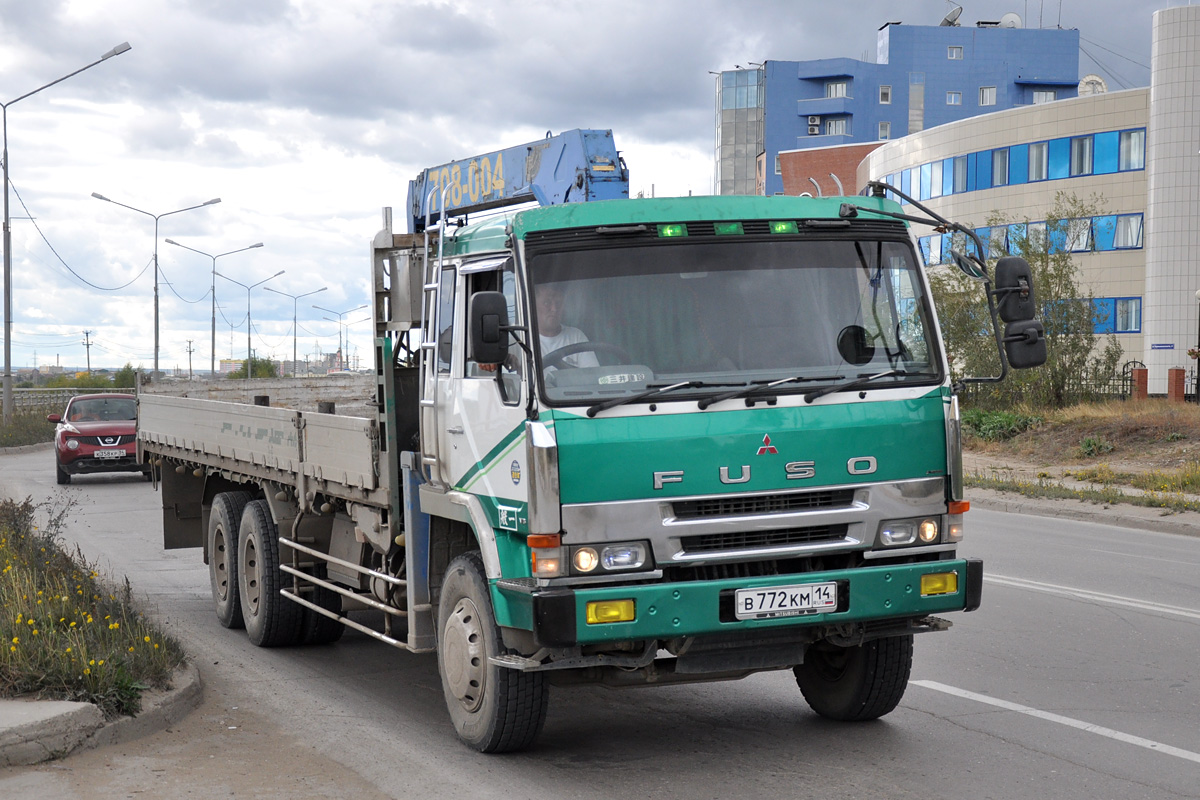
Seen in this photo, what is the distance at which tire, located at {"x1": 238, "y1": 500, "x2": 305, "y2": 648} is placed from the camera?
906 centimetres

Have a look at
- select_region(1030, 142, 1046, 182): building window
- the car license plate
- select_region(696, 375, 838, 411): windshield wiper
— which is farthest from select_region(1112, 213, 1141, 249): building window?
the car license plate

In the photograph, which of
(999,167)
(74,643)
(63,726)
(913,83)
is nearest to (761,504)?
(63,726)

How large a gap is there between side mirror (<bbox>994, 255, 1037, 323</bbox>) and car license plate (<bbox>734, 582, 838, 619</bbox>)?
5.08ft

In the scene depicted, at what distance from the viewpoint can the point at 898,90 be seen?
278ft

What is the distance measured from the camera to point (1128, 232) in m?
46.3

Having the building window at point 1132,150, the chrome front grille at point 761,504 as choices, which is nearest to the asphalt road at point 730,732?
the chrome front grille at point 761,504

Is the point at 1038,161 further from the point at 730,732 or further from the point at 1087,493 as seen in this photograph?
the point at 730,732

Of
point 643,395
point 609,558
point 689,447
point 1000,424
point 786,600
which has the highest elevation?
point 643,395

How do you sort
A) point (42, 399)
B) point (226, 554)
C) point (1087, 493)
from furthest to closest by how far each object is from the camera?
point (42, 399) < point (1087, 493) < point (226, 554)

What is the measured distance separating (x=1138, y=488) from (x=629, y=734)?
15035 mm

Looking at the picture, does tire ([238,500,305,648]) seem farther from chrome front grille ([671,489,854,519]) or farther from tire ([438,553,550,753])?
chrome front grille ([671,489,854,519])

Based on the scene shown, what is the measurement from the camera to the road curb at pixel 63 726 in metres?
5.88

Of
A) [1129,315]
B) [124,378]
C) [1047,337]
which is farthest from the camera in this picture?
[124,378]

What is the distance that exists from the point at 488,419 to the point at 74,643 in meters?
2.69
